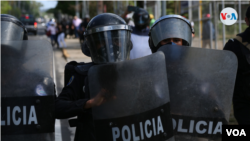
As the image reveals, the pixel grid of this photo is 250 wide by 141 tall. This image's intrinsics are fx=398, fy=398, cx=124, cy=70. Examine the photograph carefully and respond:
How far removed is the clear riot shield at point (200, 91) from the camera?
2145 mm

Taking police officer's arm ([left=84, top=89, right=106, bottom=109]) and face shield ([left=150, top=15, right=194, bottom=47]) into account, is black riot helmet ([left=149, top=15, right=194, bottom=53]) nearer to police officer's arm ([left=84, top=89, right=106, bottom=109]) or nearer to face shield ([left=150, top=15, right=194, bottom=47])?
face shield ([left=150, top=15, right=194, bottom=47])

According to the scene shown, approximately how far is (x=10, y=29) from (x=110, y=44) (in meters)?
0.69

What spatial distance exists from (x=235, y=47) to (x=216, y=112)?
1461mm

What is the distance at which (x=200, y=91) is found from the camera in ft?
7.02

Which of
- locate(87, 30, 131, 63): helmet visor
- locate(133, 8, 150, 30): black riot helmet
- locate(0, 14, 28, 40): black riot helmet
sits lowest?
locate(87, 30, 131, 63): helmet visor

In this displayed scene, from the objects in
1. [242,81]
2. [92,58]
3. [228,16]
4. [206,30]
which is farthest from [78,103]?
[206,30]

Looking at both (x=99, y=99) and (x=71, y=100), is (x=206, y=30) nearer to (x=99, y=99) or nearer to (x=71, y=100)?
(x=71, y=100)

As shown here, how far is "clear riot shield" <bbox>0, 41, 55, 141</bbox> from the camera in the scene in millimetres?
2072

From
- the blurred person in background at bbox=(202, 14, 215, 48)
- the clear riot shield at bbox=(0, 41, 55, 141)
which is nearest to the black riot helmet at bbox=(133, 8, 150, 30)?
the clear riot shield at bbox=(0, 41, 55, 141)

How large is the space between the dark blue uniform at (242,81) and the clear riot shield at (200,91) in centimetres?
129

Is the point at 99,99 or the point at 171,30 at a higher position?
the point at 171,30

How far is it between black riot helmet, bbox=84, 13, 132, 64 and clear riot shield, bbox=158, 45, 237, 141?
293 millimetres

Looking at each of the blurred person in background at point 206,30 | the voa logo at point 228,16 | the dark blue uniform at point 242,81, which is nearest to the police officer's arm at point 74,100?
the dark blue uniform at point 242,81

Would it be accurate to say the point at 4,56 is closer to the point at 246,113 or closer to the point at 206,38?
the point at 246,113
